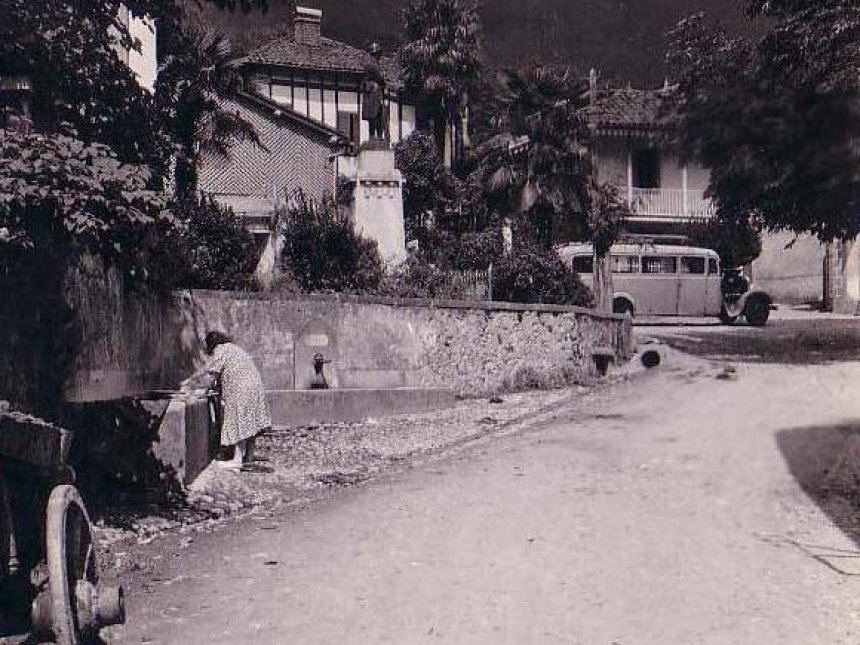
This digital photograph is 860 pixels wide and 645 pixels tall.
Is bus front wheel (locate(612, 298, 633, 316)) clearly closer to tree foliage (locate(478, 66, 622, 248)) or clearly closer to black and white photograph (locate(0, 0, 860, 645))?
black and white photograph (locate(0, 0, 860, 645))

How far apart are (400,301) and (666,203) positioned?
1727 cm

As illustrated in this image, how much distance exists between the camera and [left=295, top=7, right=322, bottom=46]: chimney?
128 feet

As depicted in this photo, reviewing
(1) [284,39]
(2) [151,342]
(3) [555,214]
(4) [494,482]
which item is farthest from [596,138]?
(4) [494,482]

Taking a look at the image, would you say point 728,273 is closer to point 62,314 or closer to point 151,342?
point 151,342

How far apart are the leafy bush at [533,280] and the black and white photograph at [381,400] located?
0.06m

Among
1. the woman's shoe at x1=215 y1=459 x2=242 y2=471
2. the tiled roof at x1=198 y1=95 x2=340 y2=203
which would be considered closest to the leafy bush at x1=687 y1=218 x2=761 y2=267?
the tiled roof at x1=198 y1=95 x2=340 y2=203

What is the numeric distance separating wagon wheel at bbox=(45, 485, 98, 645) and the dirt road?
760 millimetres

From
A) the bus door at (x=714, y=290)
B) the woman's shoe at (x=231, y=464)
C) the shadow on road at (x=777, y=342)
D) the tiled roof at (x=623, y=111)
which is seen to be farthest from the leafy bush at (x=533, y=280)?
the tiled roof at (x=623, y=111)

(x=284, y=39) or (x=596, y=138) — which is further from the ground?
(x=284, y=39)

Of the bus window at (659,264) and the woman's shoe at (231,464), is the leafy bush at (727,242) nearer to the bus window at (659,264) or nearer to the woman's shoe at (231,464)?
the bus window at (659,264)

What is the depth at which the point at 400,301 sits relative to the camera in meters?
14.6

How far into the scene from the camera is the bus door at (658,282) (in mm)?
23109

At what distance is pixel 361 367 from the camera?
14234mm

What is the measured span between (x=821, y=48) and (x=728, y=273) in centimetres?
1435
